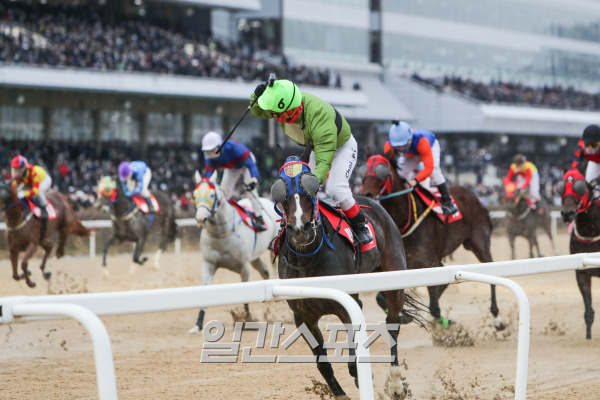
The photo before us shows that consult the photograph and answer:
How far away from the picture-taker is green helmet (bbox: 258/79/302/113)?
13.5 ft

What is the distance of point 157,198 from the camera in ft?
40.1

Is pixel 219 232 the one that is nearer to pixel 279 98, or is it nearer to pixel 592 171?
pixel 592 171

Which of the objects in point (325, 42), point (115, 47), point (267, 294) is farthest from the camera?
point (325, 42)

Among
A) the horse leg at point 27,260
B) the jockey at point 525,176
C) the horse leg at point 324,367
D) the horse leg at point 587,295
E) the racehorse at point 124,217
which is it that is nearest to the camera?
the horse leg at point 324,367

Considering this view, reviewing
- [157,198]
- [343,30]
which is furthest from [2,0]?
[343,30]

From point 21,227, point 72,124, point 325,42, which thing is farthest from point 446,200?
point 325,42

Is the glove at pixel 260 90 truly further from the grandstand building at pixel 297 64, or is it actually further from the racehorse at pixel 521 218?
the grandstand building at pixel 297 64

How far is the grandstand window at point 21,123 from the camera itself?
20.9 meters

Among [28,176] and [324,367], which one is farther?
[28,176]

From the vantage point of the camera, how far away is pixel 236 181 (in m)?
7.87

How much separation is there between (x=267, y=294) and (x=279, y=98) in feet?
5.12

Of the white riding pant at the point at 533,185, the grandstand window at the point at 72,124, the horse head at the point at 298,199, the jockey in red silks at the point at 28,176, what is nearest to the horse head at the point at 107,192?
the jockey in red silks at the point at 28,176

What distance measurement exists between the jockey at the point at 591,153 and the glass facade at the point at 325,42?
23.8 m

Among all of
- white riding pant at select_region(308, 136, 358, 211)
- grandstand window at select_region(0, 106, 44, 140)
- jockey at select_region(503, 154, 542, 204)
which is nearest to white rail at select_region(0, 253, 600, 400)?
white riding pant at select_region(308, 136, 358, 211)
